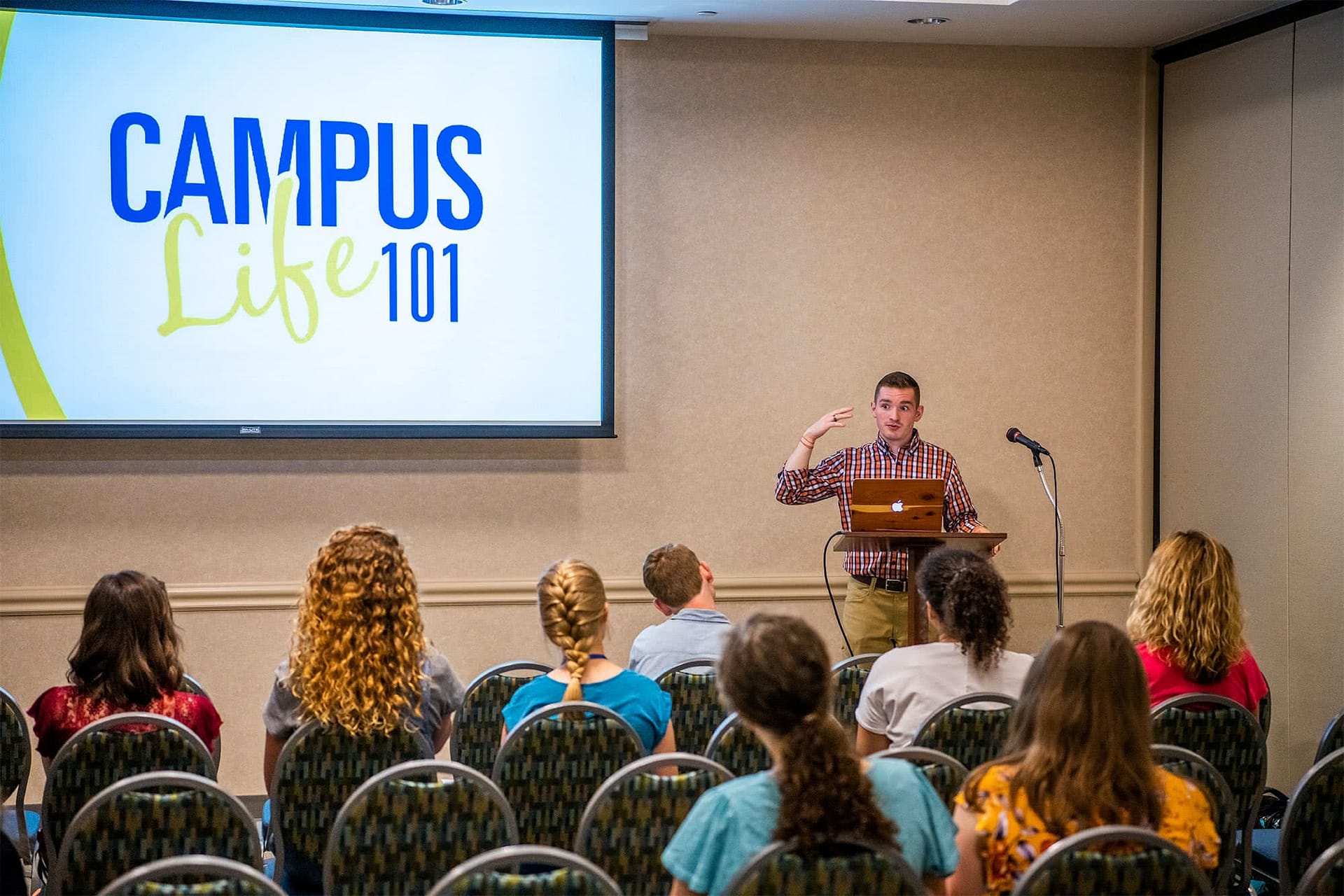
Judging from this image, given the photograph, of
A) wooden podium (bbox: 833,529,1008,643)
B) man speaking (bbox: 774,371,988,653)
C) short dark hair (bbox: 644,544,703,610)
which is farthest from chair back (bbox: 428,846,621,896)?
man speaking (bbox: 774,371,988,653)

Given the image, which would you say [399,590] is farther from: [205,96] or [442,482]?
[205,96]

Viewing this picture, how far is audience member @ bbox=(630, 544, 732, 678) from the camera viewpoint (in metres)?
3.99

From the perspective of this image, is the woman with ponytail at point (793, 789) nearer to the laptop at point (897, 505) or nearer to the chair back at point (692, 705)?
the chair back at point (692, 705)

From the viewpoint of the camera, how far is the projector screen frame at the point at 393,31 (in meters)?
5.39

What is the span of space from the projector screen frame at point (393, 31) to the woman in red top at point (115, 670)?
229 centimetres

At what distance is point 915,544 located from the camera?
491 centimetres

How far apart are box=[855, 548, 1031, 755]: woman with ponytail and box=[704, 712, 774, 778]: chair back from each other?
1.14ft

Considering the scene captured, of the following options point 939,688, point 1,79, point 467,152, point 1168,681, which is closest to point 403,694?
point 939,688

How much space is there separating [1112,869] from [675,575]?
217cm

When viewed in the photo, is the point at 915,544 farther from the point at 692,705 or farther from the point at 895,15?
the point at 895,15

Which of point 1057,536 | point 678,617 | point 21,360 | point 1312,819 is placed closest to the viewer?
point 1312,819

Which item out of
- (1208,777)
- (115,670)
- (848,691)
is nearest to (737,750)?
(848,691)

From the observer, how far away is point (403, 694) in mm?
3064

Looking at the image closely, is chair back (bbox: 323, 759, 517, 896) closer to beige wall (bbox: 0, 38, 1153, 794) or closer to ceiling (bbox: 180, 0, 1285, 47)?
beige wall (bbox: 0, 38, 1153, 794)
